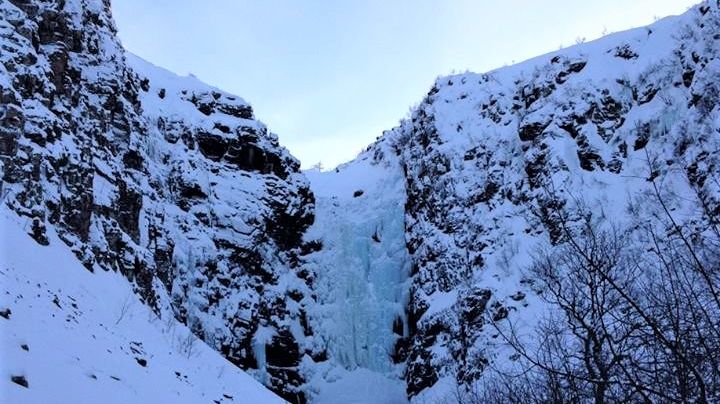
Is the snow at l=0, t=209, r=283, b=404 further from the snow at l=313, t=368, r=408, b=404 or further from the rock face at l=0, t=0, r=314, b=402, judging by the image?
the snow at l=313, t=368, r=408, b=404

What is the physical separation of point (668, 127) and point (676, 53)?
4194mm

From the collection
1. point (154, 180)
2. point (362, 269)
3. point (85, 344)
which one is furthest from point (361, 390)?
point (85, 344)

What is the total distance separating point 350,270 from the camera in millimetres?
33281

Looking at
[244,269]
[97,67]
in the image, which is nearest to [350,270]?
[244,269]

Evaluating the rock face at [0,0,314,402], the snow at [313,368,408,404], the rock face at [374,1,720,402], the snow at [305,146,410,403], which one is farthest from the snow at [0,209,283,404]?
the snow at [305,146,410,403]

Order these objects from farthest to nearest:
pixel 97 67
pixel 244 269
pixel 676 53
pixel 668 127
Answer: pixel 244 269, pixel 676 53, pixel 668 127, pixel 97 67

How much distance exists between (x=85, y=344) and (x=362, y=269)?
26.4m

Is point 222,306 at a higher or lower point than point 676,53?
lower

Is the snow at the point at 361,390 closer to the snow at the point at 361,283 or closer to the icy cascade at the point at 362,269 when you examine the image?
the snow at the point at 361,283

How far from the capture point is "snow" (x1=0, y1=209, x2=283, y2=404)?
558cm

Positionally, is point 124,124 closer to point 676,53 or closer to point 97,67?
point 97,67

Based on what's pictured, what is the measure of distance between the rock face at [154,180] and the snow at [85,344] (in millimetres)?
1269

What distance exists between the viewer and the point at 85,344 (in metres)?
7.18

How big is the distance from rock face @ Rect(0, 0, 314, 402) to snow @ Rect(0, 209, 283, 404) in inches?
49.9
